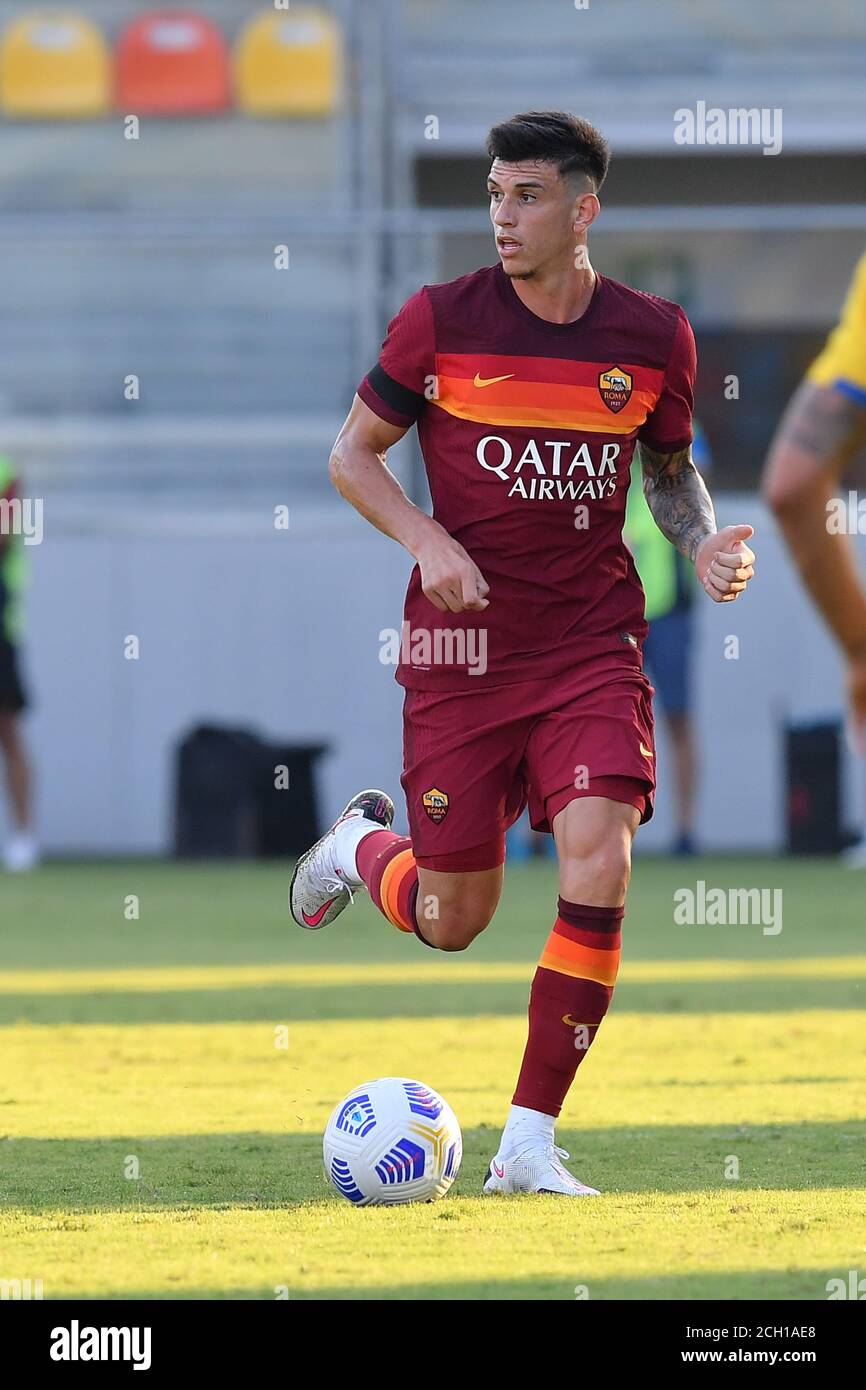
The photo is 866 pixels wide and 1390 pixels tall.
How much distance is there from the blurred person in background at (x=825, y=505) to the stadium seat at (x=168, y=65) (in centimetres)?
1543

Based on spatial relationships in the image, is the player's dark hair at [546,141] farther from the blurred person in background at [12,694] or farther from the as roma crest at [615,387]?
the blurred person in background at [12,694]

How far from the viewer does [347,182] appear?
56.5 ft

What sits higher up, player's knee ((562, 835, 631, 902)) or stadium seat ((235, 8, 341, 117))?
stadium seat ((235, 8, 341, 117))

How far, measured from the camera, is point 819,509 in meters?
3.03

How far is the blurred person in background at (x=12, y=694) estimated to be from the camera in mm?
13688

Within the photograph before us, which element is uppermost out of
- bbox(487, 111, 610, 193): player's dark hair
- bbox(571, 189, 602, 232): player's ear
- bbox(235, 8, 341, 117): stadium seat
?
bbox(235, 8, 341, 117): stadium seat

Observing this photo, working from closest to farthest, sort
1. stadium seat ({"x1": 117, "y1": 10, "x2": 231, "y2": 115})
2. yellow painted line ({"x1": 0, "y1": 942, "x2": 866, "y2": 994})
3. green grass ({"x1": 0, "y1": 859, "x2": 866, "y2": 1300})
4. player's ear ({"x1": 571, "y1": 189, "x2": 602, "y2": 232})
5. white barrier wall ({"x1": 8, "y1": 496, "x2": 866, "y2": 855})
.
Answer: green grass ({"x1": 0, "y1": 859, "x2": 866, "y2": 1300}) → player's ear ({"x1": 571, "y1": 189, "x2": 602, "y2": 232}) → yellow painted line ({"x1": 0, "y1": 942, "x2": 866, "y2": 994}) → white barrier wall ({"x1": 8, "y1": 496, "x2": 866, "y2": 855}) → stadium seat ({"x1": 117, "y1": 10, "x2": 231, "y2": 115})

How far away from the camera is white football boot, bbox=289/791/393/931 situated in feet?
20.3

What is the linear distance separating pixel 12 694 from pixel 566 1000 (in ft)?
30.3

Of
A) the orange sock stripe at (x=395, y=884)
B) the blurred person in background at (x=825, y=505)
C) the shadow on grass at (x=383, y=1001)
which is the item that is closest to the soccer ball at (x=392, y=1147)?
the orange sock stripe at (x=395, y=884)

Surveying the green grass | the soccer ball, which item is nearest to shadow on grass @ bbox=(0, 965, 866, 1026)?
the green grass

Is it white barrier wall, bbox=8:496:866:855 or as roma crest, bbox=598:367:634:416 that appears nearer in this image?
as roma crest, bbox=598:367:634:416

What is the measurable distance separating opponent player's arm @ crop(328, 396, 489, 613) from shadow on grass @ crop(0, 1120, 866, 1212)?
46.3 inches

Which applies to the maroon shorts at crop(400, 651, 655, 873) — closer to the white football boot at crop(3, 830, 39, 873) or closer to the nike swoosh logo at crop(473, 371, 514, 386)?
the nike swoosh logo at crop(473, 371, 514, 386)
